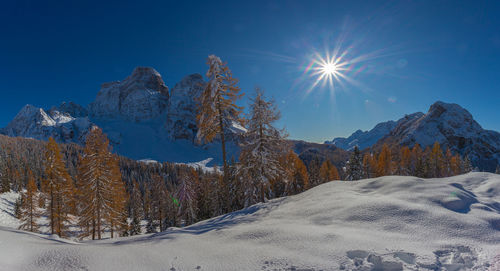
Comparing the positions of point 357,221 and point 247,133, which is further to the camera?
point 247,133

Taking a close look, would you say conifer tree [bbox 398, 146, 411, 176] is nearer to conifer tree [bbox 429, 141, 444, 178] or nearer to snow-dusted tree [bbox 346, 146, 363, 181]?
conifer tree [bbox 429, 141, 444, 178]

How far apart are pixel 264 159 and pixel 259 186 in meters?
2.24

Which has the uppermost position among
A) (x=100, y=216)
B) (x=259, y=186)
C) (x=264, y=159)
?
(x=264, y=159)

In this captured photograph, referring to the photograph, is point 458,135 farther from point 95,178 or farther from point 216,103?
point 95,178

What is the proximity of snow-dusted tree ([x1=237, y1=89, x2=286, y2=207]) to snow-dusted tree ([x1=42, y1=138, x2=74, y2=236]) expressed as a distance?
651 inches

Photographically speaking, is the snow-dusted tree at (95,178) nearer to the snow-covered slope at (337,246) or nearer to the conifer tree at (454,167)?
the snow-covered slope at (337,246)

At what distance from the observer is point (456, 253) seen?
146 inches

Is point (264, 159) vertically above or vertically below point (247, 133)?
below

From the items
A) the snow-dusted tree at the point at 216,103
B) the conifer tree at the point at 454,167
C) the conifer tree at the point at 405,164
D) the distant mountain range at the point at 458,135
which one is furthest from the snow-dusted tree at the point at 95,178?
the distant mountain range at the point at 458,135

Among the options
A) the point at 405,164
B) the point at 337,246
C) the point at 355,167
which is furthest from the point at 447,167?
the point at 337,246

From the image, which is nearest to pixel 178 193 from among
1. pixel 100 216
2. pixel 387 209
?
pixel 100 216

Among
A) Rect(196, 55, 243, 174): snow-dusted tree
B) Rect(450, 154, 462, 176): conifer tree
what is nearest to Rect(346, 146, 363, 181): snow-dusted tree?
Rect(450, 154, 462, 176): conifer tree

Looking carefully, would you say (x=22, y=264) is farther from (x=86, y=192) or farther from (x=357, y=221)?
(x=86, y=192)

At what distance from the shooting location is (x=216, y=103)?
15930mm
